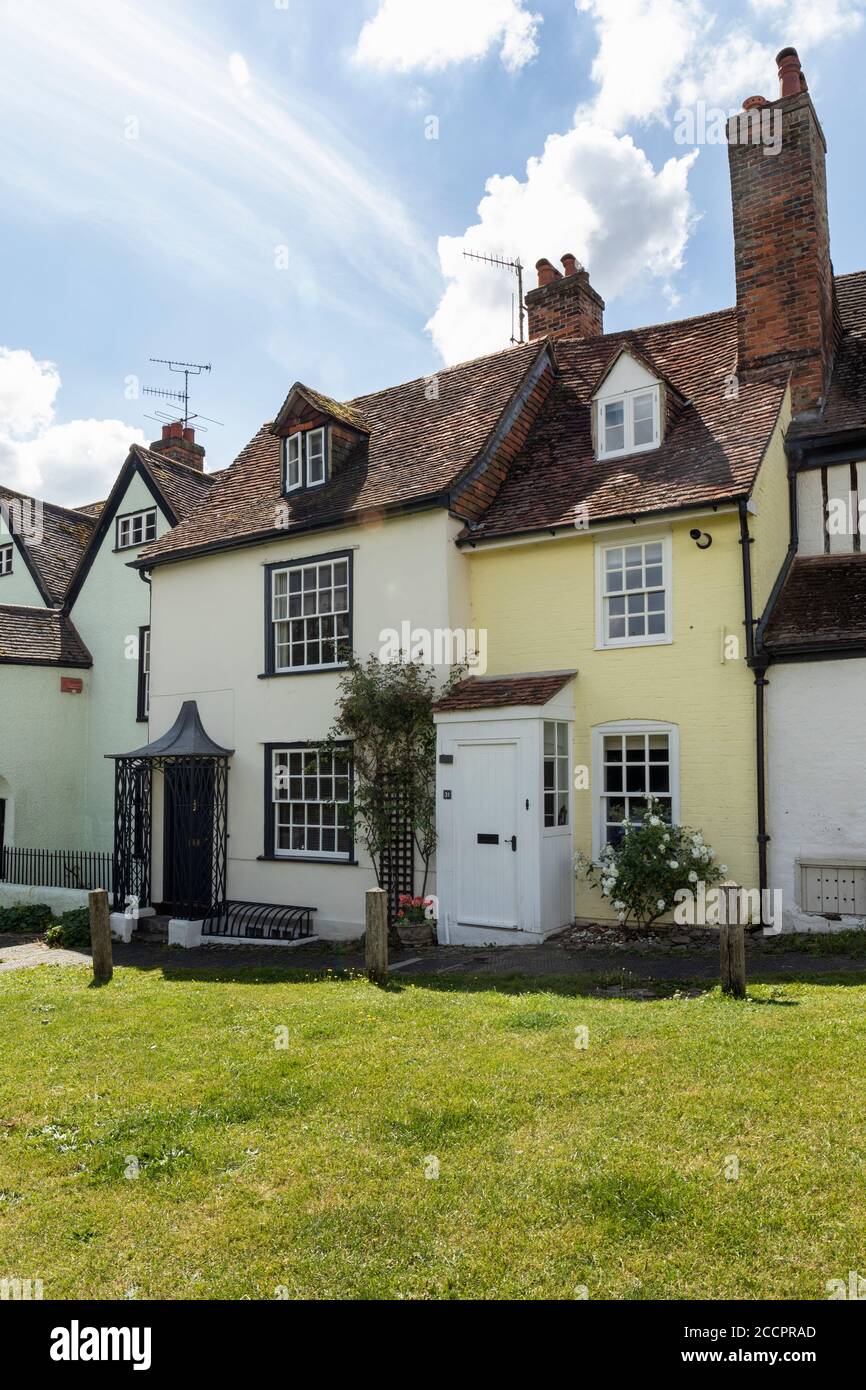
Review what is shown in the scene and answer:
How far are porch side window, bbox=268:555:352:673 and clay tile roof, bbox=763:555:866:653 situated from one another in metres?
6.75

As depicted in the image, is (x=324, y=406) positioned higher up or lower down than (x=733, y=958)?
higher up

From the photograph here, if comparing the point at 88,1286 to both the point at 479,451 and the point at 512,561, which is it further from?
the point at 479,451

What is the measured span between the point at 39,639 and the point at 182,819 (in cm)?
914

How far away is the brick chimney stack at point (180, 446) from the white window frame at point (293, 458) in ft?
31.9

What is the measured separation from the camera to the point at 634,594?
13.5m

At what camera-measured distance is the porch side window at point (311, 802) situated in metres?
15.5

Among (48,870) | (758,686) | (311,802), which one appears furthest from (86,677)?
(758,686)

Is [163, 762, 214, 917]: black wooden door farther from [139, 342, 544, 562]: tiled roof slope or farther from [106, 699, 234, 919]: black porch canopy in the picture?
[139, 342, 544, 562]: tiled roof slope

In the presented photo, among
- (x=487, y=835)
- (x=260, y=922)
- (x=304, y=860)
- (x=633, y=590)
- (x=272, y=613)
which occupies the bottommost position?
(x=260, y=922)

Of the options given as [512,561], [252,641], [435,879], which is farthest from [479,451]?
[435,879]

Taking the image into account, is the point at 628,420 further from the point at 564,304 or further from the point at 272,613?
the point at 272,613

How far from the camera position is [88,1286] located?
14.1ft

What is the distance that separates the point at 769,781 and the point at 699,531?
3481 mm

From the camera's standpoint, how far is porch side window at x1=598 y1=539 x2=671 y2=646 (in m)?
13.3
